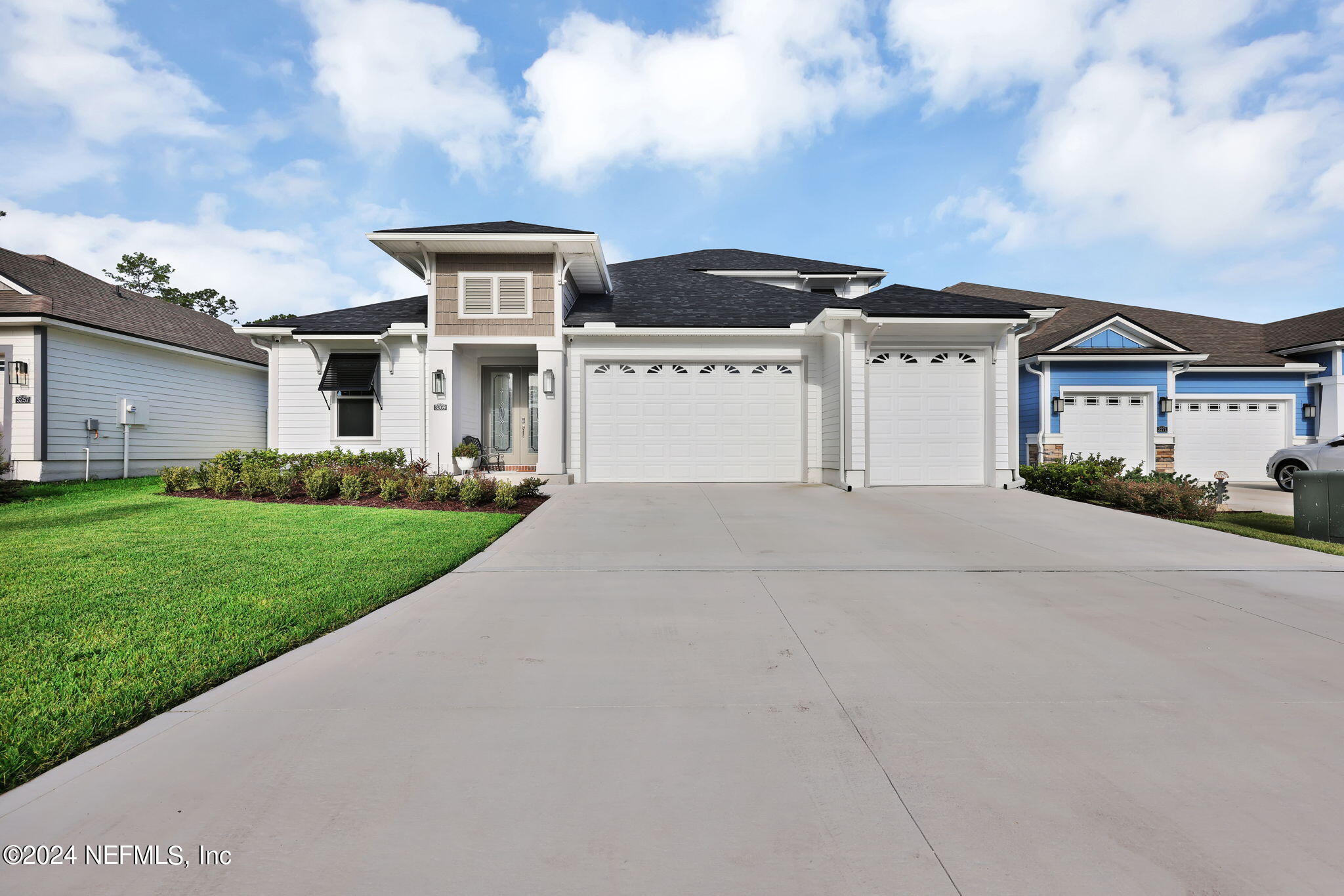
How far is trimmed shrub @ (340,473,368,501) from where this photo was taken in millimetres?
10078

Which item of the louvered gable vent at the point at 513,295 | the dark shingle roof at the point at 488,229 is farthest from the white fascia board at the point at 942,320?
the louvered gable vent at the point at 513,295

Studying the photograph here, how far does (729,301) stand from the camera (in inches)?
571

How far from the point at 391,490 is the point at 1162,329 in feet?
68.9

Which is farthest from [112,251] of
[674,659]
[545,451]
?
[674,659]

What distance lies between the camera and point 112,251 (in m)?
32.9

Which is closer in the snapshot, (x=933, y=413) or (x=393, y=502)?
(x=393, y=502)

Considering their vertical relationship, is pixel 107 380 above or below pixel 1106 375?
below

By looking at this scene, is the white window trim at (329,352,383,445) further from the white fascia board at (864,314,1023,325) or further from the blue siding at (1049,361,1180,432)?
the blue siding at (1049,361,1180,432)

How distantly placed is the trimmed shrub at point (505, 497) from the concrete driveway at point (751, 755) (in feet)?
15.8

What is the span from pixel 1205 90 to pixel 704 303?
10.5m

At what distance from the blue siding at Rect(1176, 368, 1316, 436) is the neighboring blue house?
0.08ft

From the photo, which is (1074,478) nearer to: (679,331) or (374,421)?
(679,331)

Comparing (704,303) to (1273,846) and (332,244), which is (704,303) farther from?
(1273,846)

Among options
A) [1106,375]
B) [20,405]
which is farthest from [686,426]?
[20,405]
